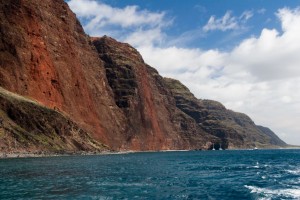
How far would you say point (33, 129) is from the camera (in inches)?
4429

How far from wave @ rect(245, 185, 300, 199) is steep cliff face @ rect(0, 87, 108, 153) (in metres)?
71.1

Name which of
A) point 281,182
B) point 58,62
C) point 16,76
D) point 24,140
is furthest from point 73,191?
point 58,62

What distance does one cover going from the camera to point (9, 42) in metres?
135

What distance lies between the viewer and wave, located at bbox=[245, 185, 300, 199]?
3469 centimetres

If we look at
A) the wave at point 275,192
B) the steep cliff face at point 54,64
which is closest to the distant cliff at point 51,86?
the steep cliff face at point 54,64

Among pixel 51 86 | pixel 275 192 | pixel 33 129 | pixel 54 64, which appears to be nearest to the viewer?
pixel 275 192

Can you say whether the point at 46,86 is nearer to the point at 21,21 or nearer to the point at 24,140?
the point at 21,21

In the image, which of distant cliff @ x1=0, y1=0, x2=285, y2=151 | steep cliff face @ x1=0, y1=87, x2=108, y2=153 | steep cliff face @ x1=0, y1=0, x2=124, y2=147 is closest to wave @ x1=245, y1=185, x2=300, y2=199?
steep cliff face @ x1=0, y1=87, x2=108, y2=153

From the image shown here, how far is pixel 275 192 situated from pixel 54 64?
413 feet

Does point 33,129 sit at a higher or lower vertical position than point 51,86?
lower

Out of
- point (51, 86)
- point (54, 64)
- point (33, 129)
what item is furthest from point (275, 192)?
point (54, 64)

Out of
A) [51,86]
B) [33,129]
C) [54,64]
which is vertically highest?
[54,64]

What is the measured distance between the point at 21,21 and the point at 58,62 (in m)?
21.0

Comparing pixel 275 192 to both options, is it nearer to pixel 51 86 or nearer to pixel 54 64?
pixel 51 86
